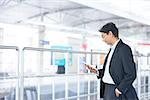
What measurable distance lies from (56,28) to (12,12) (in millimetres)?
1284

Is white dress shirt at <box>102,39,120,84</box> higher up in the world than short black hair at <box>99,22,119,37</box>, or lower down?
lower down

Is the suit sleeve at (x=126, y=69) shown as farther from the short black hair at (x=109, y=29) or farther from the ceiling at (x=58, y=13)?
the ceiling at (x=58, y=13)

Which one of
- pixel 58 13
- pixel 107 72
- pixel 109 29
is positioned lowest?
pixel 107 72

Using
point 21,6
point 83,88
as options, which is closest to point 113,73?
point 83,88

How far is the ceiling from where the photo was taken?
216 inches

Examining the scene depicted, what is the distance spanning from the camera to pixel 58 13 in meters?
6.80

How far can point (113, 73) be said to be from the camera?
1.78m

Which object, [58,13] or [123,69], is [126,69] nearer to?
[123,69]

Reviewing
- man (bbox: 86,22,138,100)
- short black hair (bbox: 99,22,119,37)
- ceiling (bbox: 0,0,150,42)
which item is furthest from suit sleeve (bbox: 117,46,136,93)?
ceiling (bbox: 0,0,150,42)

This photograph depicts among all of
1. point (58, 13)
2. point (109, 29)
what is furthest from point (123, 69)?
point (58, 13)

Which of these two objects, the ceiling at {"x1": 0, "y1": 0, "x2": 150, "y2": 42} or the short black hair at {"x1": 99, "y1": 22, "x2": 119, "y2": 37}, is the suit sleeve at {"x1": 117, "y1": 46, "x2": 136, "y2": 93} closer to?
the short black hair at {"x1": 99, "y1": 22, "x2": 119, "y2": 37}

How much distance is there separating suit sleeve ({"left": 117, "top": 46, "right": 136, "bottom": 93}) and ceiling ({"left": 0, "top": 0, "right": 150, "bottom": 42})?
3677 millimetres

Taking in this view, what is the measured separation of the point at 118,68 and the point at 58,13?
17.2ft

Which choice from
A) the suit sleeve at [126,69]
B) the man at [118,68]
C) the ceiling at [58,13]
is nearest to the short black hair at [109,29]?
the man at [118,68]
